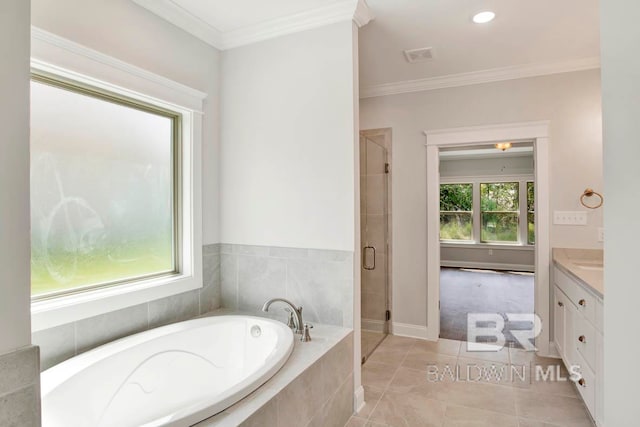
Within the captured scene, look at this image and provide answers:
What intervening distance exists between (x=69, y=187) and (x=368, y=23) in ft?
7.25

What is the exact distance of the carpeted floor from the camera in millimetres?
3996

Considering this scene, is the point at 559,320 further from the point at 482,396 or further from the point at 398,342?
the point at 398,342

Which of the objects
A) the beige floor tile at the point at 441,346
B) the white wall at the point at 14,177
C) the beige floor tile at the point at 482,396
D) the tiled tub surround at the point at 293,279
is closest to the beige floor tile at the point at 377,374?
the beige floor tile at the point at 482,396

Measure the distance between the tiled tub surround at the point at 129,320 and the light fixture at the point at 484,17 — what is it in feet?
8.44

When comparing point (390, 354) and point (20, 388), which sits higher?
point (20, 388)

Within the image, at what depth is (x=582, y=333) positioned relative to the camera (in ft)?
7.48

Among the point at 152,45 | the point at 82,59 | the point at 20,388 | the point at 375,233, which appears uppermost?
the point at 152,45

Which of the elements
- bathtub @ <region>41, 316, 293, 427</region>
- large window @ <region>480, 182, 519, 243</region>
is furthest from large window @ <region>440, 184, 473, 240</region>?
bathtub @ <region>41, 316, 293, 427</region>

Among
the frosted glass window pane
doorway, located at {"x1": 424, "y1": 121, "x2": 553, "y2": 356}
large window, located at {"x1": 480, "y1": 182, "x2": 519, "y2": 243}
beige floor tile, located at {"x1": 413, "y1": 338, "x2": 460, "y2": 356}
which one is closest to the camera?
the frosted glass window pane

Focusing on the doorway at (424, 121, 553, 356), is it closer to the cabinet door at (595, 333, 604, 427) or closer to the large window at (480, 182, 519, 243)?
the cabinet door at (595, 333, 604, 427)

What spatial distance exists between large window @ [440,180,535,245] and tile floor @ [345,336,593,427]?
17.1ft

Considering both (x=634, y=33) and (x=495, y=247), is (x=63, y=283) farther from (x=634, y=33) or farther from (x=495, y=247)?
(x=495, y=247)

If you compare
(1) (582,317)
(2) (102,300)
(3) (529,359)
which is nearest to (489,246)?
(3) (529,359)

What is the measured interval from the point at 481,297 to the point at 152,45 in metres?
5.39
